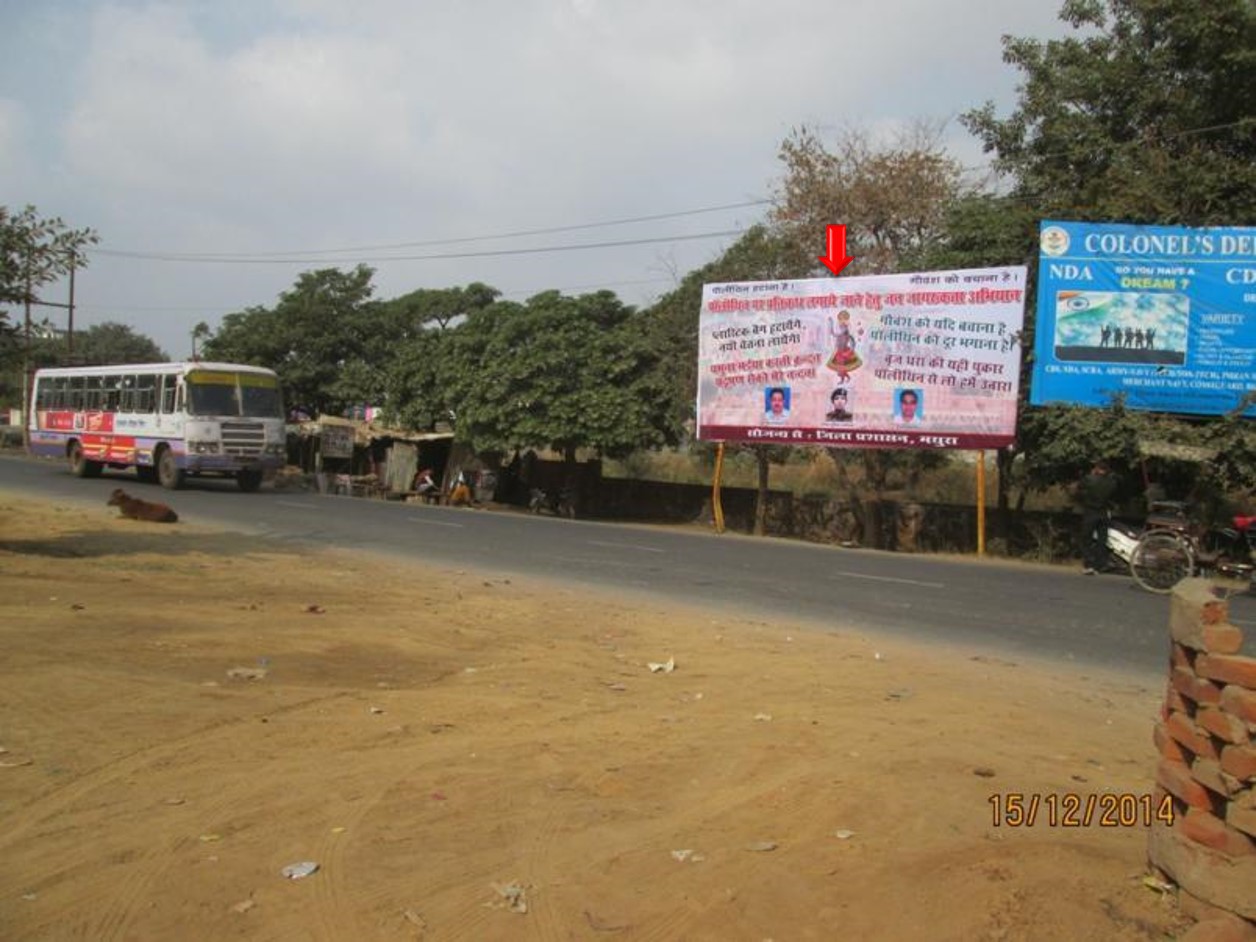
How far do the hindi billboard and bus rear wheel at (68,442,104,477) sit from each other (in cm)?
1911

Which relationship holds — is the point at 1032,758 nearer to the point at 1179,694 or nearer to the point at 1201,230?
the point at 1179,694

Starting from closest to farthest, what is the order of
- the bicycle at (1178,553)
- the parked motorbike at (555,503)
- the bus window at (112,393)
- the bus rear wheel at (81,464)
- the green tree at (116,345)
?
1. the bicycle at (1178,553)
2. the parked motorbike at (555,503)
3. the bus window at (112,393)
4. the bus rear wheel at (81,464)
5. the green tree at (116,345)

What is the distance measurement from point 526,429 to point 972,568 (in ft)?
40.8

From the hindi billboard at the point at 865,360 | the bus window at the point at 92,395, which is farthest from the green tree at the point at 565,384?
the bus window at the point at 92,395

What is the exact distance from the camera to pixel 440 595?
11.1 m

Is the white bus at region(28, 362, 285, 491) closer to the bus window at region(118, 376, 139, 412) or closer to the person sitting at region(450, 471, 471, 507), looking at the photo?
the bus window at region(118, 376, 139, 412)

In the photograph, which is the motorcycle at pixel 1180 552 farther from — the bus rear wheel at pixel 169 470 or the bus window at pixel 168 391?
the bus window at pixel 168 391

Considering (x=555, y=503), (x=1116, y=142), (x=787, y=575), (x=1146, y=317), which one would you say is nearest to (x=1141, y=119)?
(x=1116, y=142)

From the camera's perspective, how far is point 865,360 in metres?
20.0

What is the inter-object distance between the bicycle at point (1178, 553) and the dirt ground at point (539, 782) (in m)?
6.59

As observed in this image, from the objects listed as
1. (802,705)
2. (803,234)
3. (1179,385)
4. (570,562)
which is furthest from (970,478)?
(802,705)

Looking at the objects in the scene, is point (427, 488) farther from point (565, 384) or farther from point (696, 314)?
point (696, 314)
